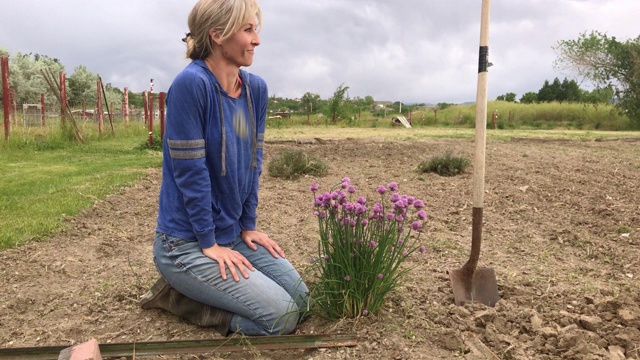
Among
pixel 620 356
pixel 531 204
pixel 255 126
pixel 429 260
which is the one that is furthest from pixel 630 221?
pixel 255 126

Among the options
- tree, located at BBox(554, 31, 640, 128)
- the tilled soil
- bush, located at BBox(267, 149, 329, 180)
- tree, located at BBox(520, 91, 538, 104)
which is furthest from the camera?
tree, located at BBox(520, 91, 538, 104)

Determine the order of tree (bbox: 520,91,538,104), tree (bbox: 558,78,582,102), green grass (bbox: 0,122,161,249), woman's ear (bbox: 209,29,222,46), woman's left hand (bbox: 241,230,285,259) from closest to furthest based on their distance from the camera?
woman's ear (bbox: 209,29,222,46) → woman's left hand (bbox: 241,230,285,259) → green grass (bbox: 0,122,161,249) → tree (bbox: 558,78,582,102) → tree (bbox: 520,91,538,104)

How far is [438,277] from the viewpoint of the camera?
3.39 metres

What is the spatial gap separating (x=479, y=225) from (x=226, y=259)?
1408mm

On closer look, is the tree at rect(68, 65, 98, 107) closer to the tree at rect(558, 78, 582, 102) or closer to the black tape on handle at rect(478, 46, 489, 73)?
the tree at rect(558, 78, 582, 102)

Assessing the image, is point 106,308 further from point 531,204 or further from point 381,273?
point 531,204

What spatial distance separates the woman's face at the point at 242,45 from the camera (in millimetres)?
2609

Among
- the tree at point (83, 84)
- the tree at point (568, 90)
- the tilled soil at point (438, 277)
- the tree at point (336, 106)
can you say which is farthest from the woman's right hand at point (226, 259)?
the tree at point (568, 90)

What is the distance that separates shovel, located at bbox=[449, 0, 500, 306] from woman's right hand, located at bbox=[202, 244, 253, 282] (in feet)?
3.70

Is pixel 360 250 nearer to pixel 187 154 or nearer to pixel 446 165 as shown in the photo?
pixel 187 154

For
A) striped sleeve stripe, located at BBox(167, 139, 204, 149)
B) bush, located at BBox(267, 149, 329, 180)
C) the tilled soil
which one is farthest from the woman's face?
bush, located at BBox(267, 149, 329, 180)

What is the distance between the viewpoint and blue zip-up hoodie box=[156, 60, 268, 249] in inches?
101

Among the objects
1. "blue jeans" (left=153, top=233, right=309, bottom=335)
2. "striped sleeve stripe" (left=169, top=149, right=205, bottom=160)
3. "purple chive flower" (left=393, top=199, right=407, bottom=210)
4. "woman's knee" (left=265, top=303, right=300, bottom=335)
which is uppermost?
"striped sleeve stripe" (left=169, top=149, right=205, bottom=160)

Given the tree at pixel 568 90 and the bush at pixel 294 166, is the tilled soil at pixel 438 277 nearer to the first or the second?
the bush at pixel 294 166
